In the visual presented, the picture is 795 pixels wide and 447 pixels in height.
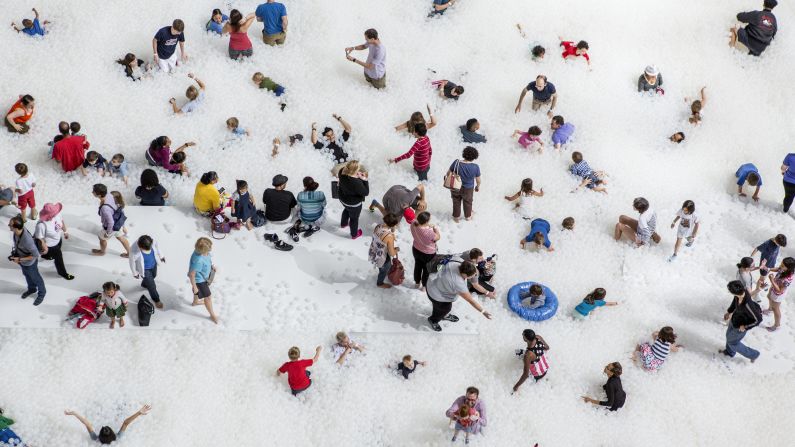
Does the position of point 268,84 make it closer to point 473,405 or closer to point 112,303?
point 112,303

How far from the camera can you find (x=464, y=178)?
41.4ft

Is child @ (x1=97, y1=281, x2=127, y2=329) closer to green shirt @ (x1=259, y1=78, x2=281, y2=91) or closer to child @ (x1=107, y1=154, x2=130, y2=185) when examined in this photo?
child @ (x1=107, y1=154, x2=130, y2=185)

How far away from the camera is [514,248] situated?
509 inches

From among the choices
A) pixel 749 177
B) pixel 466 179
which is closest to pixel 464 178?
pixel 466 179

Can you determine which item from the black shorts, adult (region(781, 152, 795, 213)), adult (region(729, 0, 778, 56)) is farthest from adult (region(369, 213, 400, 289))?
adult (region(729, 0, 778, 56))

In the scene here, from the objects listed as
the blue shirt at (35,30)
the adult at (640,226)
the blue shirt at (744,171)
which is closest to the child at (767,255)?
the adult at (640,226)

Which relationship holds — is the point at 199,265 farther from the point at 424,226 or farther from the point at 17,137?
the point at 17,137

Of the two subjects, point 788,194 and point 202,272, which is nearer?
point 202,272

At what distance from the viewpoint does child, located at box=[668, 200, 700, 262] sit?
12609mm

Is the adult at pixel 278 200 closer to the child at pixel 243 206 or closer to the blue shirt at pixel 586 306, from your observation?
the child at pixel 243 206

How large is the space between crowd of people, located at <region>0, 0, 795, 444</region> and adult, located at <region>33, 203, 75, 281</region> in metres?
0.02

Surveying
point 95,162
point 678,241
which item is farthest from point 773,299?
point 95,162

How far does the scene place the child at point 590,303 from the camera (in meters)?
11.7

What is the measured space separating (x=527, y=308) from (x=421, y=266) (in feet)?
5.71
